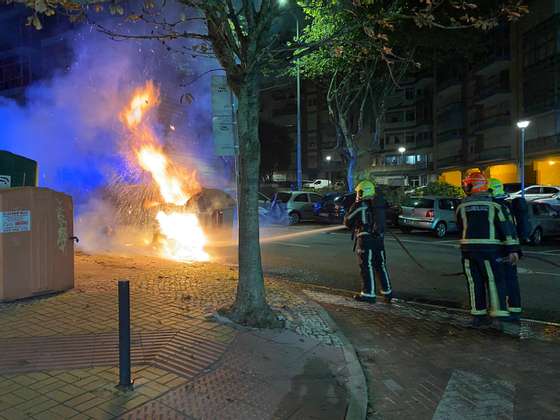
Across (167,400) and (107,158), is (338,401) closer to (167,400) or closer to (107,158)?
(167,400)

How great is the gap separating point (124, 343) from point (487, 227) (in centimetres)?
460

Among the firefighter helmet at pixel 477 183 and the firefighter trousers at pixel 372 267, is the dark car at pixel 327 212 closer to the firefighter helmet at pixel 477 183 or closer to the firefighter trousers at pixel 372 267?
the firefighter trousers at pixel 372 267

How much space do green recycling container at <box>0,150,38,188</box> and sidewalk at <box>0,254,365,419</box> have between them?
8.01 feet

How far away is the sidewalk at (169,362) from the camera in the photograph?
3.61 meters

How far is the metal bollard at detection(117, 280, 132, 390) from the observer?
12.4 feet

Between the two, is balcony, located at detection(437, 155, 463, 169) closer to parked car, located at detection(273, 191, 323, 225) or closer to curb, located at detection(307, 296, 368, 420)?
parked car, located at detection(273, 191, 323, 225)

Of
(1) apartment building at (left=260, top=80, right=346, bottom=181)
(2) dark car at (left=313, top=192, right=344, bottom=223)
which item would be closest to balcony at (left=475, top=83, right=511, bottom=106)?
(1) apartment building at (left=260, top=80, right=346, bottom=181)

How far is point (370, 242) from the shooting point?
7496 mm

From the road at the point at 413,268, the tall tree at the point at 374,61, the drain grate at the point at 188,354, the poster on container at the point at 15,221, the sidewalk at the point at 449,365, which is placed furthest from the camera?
the tall tree at the point at 374,61

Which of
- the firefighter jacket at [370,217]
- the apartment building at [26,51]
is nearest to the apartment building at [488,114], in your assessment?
the apartment building at [26,51]

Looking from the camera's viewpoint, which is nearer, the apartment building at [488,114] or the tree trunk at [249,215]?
the tree trunk at [249,215]

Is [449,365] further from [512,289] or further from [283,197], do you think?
[283,197]

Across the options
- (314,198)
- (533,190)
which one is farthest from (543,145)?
(314,198)

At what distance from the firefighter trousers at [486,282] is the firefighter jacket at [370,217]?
1480 mm
